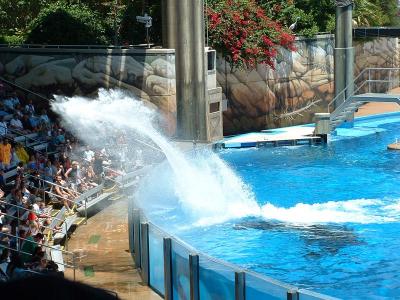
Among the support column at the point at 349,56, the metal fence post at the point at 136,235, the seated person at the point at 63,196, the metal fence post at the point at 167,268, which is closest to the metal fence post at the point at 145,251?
the metal fence post at the point at 136,235

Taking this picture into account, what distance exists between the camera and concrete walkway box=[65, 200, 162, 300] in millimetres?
10461

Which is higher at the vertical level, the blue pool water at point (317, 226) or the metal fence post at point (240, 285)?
the metal fence post at point (240, 285)

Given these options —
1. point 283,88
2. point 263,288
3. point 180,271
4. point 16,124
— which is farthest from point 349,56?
point 263,288

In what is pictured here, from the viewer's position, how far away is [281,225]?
15055 mm

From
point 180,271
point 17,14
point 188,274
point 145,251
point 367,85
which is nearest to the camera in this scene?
point 188,274

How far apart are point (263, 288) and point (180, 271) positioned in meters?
2.05

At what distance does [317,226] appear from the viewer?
48.9 feet

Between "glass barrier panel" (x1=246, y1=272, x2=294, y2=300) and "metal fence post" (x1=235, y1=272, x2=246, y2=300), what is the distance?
43 millimetres

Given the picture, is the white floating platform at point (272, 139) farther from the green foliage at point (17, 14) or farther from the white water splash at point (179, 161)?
the green foliage at point (17, 14)

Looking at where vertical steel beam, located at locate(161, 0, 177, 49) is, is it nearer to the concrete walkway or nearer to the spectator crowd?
the spectator crowd

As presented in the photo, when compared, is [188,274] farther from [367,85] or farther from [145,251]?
[367,85]

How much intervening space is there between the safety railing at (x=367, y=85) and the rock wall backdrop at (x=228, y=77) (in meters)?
0.44

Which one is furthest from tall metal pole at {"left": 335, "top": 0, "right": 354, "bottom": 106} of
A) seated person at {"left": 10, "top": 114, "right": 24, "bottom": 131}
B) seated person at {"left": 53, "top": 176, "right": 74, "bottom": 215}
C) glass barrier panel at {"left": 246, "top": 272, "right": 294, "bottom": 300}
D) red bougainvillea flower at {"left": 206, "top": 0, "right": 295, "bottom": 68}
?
glass barrier panel at {"left": 246, "top": 272, "right": 294, "bottom": 300}

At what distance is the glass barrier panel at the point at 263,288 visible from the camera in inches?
256
